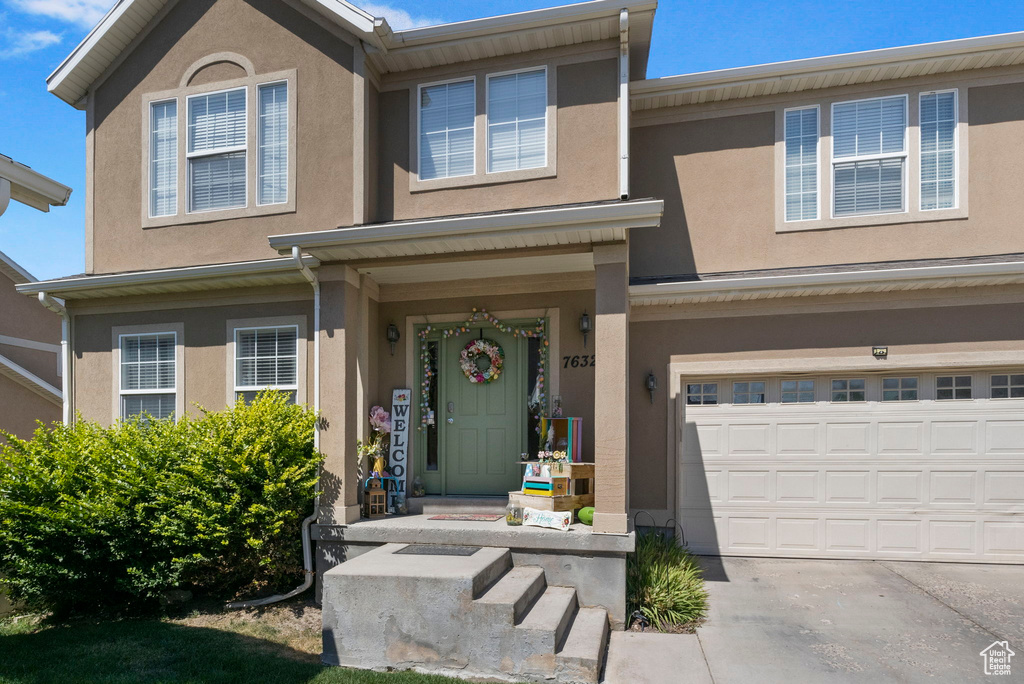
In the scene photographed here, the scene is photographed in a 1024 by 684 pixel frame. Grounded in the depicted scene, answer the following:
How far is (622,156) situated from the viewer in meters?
6.36

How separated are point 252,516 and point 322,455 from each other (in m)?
0.86

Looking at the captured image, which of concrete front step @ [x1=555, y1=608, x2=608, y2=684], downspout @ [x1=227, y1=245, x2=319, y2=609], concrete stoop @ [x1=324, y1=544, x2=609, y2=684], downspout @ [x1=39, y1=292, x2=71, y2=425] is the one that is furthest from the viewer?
downspout @ [x1=39, y1=292, x2=71, y2=425]

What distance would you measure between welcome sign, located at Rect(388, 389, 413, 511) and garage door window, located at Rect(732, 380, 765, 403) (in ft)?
13.0

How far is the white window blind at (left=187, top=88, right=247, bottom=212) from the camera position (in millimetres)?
7648

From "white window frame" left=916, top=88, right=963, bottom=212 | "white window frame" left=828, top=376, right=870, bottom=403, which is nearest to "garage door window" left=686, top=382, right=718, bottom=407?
"white window frame" left=828, top=376, right=870, bottom=403

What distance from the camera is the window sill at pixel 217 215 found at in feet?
24.3

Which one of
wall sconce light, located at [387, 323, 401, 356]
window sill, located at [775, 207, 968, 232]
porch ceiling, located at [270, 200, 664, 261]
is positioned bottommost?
wall sconce light, located at [387, 323, 401, 356]

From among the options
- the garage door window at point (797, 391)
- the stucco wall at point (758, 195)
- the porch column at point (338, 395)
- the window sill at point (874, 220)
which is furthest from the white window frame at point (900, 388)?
the porch column at point (338, 395)

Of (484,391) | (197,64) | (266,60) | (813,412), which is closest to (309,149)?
(266,60)

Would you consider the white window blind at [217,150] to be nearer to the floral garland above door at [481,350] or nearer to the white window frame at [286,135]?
the white window frame at [286,135]

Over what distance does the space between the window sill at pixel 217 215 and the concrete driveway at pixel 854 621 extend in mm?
6271

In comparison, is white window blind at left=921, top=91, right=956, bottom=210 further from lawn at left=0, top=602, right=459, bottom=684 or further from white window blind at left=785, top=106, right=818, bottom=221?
lawn at left=0, top=602, right=459, bottom=684

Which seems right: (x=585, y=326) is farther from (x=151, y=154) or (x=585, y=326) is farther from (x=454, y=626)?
(x=151, y=154)

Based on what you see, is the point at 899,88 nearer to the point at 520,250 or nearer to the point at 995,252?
the point at 995,252
